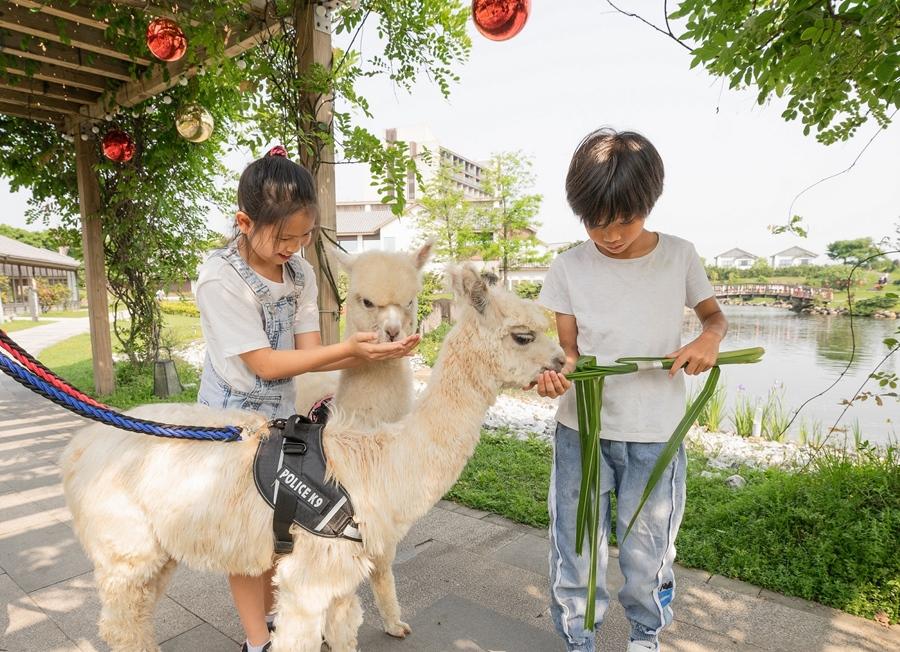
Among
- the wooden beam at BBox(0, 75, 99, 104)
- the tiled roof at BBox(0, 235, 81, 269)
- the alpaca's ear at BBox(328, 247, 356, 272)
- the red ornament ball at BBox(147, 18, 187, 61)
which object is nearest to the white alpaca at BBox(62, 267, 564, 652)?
the alpaca's ear at BBox(328, 247, 356, 272)

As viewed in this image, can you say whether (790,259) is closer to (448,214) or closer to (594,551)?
(448,214)

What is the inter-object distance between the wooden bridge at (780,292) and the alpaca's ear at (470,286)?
39.7 feet

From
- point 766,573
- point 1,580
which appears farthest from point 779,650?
point 1,580

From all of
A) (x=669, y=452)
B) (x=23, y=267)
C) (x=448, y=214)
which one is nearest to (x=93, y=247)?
(x=669, y=452)

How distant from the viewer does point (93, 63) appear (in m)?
5.66

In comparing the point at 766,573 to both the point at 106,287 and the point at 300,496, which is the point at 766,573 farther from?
the point at 106,287

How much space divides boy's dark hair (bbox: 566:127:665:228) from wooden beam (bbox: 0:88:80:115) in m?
7.37

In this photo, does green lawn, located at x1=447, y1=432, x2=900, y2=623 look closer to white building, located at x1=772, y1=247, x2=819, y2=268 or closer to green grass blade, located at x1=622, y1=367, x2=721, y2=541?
green grass blade, located at x1=622, y1=367, x2=721, y2=541

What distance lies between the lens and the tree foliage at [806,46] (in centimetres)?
228

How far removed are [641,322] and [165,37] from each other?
4.30m

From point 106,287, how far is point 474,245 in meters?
12.7

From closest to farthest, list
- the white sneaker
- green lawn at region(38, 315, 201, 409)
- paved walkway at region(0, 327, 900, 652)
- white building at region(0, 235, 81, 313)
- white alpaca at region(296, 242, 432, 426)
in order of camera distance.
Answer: the white sneaker → white alpaca at region(296, 242, 432, 426) → paved walkway at region(0, 327, 900, 652) → green lawn at region(38, 315, 201, 409) → white building at region(0, 235, 81, 313)

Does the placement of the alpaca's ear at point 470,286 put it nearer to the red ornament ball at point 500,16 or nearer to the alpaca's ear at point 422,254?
the alpaca's ear at point 422,254

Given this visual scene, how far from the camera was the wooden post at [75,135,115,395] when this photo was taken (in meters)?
7.21
